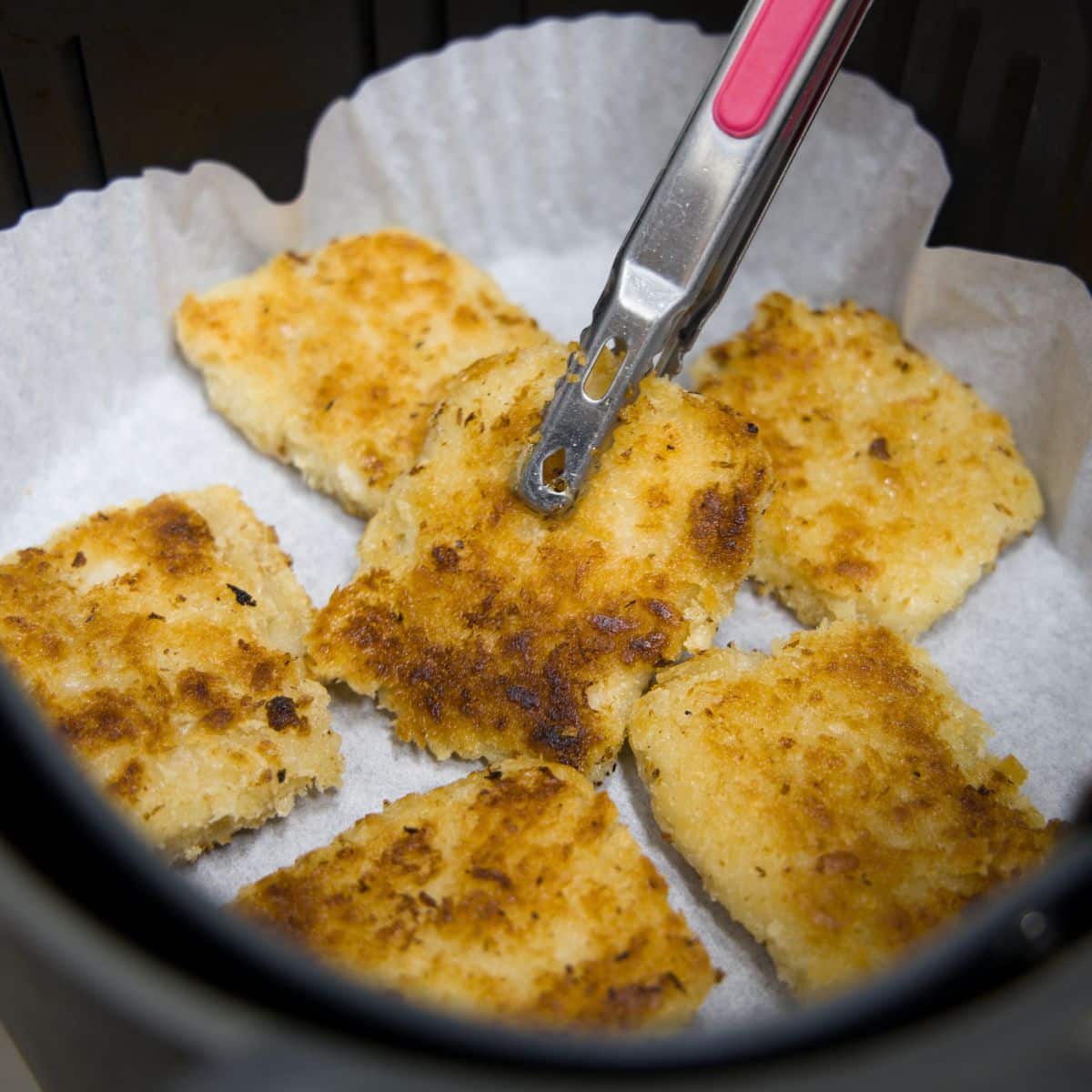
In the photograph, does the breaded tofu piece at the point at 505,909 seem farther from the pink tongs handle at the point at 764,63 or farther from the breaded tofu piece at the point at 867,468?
the pink tongs handle at the point at 764,63

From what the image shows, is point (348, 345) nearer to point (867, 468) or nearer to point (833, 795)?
point (867, 468)

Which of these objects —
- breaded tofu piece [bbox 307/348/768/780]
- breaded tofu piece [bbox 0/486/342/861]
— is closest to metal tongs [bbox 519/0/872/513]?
breaded tofu piece [bbox 307/348/768/780]

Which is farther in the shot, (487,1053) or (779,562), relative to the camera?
(779,562)

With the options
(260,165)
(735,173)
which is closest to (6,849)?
(735,173)

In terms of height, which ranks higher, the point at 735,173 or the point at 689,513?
the point at 735,173

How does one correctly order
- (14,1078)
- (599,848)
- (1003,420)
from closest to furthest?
1. (599,848)
2. (14,1078)
3. (1003,420)

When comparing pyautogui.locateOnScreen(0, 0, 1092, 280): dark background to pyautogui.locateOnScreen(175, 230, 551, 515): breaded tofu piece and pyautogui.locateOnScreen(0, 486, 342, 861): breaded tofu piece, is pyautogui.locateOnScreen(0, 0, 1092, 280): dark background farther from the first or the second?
pyautogui.locateOnScreen(0, 486, 342, 861): breaded tofu piece

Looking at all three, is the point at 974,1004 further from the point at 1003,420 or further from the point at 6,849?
the point at 1003,420

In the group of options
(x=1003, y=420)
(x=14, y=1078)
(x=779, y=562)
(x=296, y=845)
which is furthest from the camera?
(x=1003, y=420)
